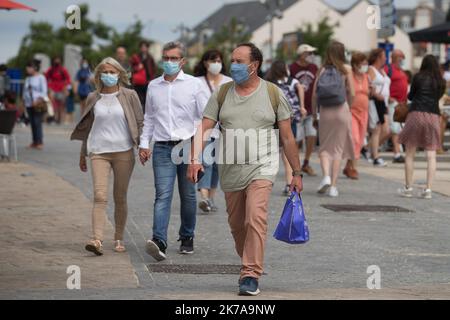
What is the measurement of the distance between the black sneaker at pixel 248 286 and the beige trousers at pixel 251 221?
30 millimetres

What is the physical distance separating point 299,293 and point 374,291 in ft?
1.77

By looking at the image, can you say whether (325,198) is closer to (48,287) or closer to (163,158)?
(163,158)

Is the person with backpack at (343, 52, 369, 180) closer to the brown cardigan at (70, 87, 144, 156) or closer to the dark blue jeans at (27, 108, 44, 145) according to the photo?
the dark blue jeans at (27, 108, 44, 145)

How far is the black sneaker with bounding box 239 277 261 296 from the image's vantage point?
28.3ft

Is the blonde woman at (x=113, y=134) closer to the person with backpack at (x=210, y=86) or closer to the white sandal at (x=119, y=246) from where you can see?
the white sandal at (x=119, y=246)

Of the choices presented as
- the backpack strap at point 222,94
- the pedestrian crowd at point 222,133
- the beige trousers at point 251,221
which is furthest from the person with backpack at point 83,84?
the beige trousers at point 251,221

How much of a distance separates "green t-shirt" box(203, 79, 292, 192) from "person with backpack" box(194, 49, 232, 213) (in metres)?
4.17

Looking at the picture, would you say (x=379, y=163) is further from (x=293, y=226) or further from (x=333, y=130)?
(x=293, y=226)

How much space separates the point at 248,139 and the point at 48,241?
Result: 3249 mm

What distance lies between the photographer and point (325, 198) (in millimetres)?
15898

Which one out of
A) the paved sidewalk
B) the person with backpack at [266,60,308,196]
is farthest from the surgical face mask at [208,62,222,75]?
the person with backpack at [266,60,308,196]

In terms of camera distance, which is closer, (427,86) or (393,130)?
(427,86)
